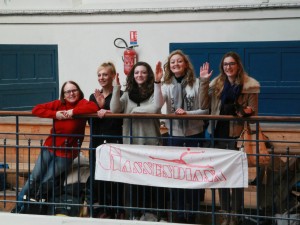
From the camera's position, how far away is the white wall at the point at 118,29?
39.4 feet

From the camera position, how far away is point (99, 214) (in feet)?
23.6

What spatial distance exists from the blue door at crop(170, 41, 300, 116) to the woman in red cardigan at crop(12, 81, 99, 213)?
5.37 meters

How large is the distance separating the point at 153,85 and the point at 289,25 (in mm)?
5480

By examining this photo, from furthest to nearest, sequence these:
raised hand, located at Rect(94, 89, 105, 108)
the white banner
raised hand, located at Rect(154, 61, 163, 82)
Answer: raised hand, located at Rect(94, 89, 105, 108) < raised hand, located at Rect(154, 61, 163, 82) < the white banner

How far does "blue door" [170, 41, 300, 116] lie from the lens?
1186 centimetres

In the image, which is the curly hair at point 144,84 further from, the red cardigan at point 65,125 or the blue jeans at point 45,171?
the blue jeans at point 45,171

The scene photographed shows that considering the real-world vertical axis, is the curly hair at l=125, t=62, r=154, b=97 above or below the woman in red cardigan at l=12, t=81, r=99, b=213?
above

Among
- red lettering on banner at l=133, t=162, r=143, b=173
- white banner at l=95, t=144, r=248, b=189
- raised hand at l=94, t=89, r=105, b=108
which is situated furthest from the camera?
raised hand at l=94, t=89, r=105, b=108

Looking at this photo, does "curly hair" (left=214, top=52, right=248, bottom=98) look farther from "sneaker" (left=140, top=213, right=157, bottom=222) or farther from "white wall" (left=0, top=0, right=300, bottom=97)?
"white wall" (left=0, top=0, right=300, bottom=97)

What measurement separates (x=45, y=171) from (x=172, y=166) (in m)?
1.39

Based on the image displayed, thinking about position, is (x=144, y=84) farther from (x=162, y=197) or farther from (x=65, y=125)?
(x=162, y=197)

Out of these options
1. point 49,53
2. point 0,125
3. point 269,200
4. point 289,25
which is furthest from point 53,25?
point 269,200

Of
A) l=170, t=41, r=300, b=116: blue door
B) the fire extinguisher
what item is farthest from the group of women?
the fire extinguisher

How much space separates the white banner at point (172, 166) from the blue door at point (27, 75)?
620 centimetres
